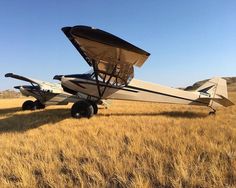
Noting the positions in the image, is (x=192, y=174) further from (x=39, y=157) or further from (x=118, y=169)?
(x=39, y=157)

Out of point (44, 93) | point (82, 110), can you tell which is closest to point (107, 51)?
point (82, 110)

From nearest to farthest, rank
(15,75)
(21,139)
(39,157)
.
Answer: (39,157)
(21,139)
(15,75)

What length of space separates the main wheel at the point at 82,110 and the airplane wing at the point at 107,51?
156 cm

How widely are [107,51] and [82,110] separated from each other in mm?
2651

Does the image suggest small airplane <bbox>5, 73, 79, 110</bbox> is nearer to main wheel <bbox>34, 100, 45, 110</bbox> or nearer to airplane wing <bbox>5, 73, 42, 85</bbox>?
airplane wing <bbox>5, 73, 42, 85</bbox>

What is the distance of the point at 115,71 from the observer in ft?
32.8

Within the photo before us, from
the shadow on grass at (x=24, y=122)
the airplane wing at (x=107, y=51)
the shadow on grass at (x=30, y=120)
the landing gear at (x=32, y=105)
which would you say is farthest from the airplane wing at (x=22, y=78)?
the airplane wing at (x=107, y=51)

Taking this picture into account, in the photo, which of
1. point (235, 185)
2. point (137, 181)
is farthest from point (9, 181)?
point (235, 185)

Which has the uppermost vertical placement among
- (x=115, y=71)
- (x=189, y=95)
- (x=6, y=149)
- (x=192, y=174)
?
(x=115, y=71)

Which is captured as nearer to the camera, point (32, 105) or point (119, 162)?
point (119, 162)

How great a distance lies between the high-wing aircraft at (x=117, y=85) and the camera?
28.6 feet

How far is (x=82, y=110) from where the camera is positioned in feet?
30.6

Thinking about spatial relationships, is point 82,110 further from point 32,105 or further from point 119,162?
point 32,105

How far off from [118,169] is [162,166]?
2.16 ft
